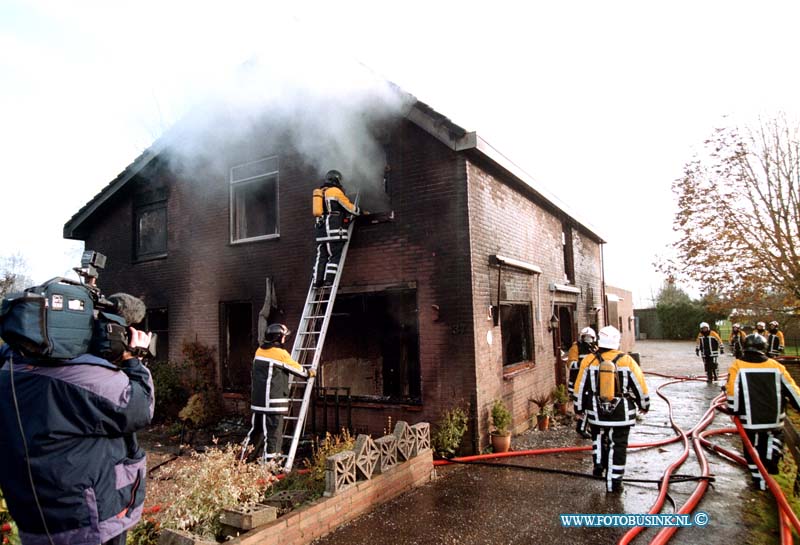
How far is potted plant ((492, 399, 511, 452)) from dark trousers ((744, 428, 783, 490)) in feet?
9.07

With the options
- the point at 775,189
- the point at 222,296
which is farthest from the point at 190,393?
the point at 775,189

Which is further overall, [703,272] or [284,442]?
[703,272]

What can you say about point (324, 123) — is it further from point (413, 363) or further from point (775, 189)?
point (775, 189)

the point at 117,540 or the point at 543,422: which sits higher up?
the point at 117,540

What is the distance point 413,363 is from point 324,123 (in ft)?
15.7

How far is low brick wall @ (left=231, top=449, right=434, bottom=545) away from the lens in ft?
11.7

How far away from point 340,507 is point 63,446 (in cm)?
262

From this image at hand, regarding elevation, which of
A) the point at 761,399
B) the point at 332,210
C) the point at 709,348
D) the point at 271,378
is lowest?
the point at 709,348

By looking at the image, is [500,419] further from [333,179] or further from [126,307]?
[126,307]

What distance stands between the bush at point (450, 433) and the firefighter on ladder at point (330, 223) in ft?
8.63

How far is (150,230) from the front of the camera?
10.7 meters

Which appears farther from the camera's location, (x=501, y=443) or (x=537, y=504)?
(x=501, y=443)

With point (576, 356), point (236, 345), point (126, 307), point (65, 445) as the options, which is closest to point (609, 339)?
point (576, 356)

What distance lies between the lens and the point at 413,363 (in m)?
9.43
